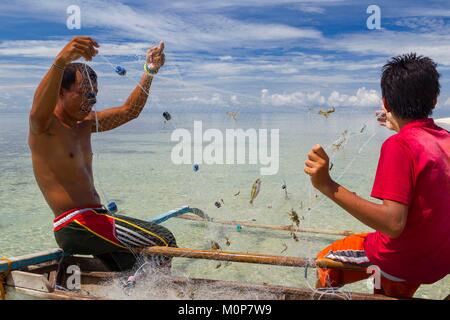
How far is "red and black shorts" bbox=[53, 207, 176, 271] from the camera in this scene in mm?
3549

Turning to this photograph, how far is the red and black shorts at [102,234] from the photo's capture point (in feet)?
11.6

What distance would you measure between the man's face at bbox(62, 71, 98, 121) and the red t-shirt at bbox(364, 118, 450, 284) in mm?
2522

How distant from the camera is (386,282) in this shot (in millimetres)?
2803

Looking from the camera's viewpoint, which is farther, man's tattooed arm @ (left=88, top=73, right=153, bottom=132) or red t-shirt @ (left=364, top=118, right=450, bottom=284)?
man's tattooed arm @ (left=88, top=73, right=153, bottom=132)

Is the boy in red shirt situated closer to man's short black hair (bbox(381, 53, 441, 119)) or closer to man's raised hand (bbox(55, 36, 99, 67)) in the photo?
man's short black hair (bbox(381, 53, 441, 119))

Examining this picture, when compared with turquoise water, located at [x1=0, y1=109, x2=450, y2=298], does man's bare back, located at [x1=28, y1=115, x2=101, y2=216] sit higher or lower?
higher

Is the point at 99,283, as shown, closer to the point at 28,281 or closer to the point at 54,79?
the point at 28,281

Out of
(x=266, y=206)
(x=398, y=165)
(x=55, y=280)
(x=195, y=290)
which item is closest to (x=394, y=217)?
(x=398, y=165)

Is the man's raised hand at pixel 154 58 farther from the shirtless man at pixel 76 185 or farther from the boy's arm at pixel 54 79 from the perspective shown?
the boy's arm at pixel 54 79

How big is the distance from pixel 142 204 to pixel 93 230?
24.1 feet

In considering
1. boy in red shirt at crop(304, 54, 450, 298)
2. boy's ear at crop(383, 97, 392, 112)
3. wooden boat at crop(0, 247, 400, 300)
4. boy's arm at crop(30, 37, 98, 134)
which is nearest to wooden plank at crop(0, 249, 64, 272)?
wooden boat at crop(0, 247, 400, 300)

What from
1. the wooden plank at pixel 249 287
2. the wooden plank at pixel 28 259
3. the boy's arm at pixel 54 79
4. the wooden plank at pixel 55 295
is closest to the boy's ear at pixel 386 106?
the wooden plank at pixel 249 287

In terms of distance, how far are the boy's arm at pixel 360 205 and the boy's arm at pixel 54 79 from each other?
6.48ft
